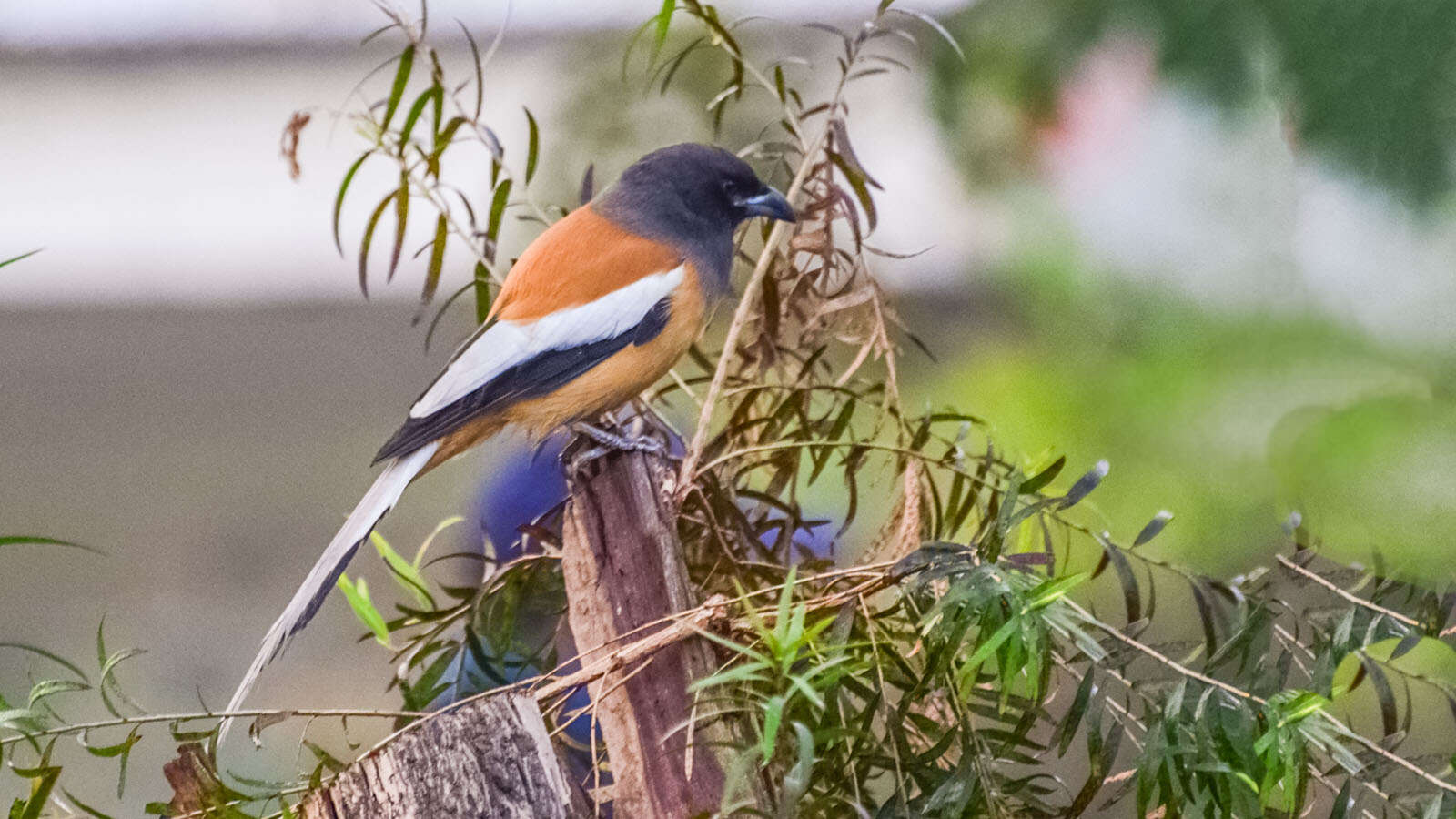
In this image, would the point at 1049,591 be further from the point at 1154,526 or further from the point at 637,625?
the point at 637,625

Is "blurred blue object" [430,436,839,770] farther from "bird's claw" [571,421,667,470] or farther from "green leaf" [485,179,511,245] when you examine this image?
"green leaf" [485,179,511,245]

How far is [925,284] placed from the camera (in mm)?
1682

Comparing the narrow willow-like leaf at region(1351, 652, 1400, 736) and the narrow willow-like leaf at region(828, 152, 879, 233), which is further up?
the narrow willow-like leaf at region(828, 152, 879, 233)

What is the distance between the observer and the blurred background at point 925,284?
43.8 inches

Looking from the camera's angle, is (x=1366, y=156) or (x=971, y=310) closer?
(x=1366, y=156)

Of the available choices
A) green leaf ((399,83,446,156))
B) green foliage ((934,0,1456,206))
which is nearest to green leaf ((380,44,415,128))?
green leaf ((399,83,446,156))

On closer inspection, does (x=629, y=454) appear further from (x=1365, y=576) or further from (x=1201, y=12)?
(x=1201, y=12)

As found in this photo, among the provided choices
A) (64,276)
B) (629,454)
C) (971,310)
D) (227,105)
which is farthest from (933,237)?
(64,276)

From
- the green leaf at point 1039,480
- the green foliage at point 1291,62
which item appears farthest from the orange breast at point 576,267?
the green foliage at point 1291,62

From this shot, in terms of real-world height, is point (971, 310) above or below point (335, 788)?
above

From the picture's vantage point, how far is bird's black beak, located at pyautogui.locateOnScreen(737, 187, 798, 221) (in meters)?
0.94

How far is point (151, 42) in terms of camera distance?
168 centimetres

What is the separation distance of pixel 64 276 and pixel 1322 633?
193 cm

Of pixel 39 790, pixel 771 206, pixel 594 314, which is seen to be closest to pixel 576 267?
pixel 594 314
